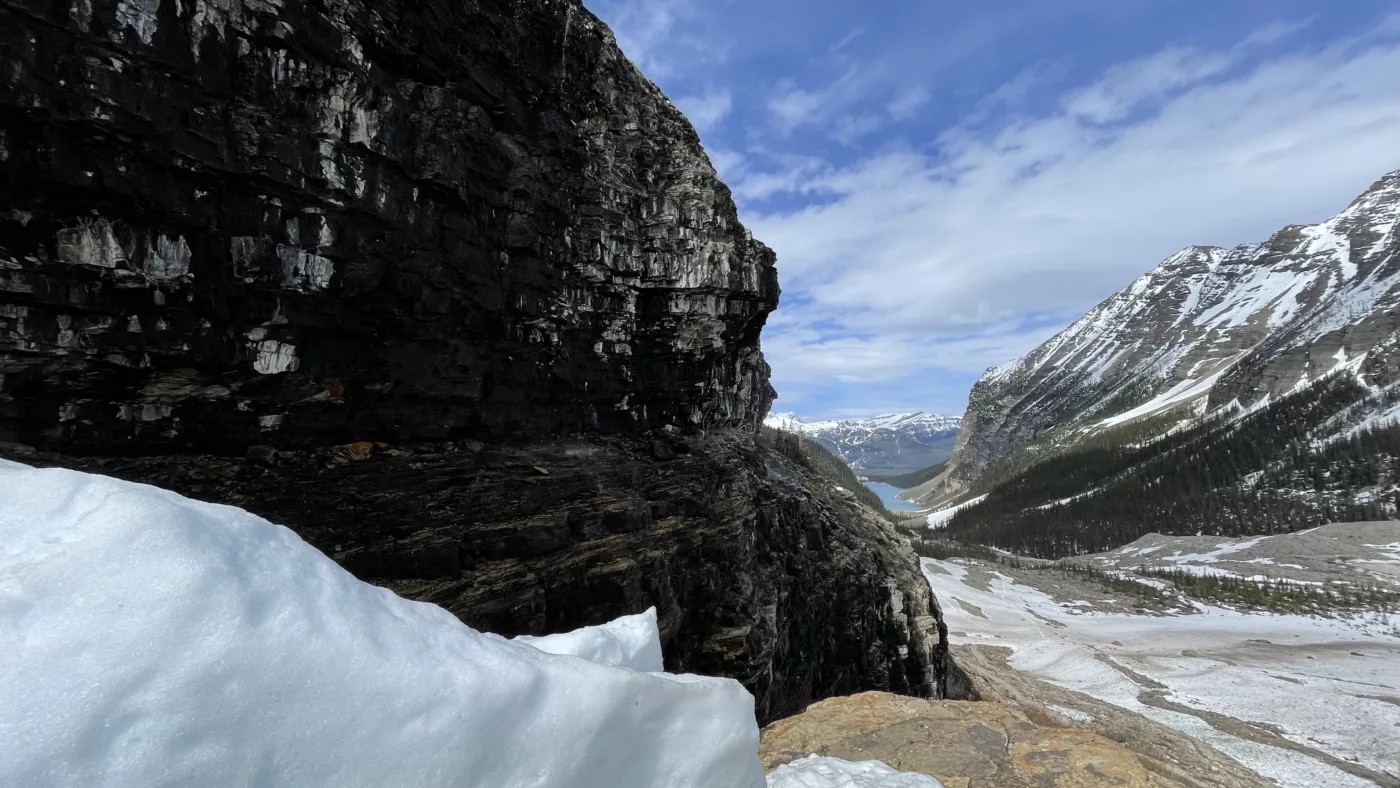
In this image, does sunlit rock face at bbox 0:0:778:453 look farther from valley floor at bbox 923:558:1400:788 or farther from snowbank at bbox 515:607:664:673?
valley floor at bbox 923:558:1400:788

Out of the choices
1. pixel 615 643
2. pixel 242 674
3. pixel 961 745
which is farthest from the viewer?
pixel 961 745

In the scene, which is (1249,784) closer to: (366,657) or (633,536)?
(633,536)

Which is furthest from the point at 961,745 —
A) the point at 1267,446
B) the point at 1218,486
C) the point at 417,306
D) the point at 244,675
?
the point at 1267,446

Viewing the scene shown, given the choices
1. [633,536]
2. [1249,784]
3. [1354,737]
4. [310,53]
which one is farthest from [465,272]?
[1354,737]

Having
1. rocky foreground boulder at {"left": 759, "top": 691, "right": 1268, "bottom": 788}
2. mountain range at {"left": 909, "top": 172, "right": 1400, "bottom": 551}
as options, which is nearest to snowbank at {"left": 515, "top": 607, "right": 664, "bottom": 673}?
rocky foreground boulder at {"left": 759, "top": 691, "right": 1268, "bottom": 788}

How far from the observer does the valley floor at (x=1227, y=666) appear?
26141 mm

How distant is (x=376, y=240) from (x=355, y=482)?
5017mm

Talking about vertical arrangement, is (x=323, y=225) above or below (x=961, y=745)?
above

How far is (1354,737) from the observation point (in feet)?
91.1

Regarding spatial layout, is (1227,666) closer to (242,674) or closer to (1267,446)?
(242,674)

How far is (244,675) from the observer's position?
318 centimetres

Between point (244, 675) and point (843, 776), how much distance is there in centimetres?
731

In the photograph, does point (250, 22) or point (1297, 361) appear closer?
point (250, 22)

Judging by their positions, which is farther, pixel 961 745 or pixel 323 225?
pixel 323 225
